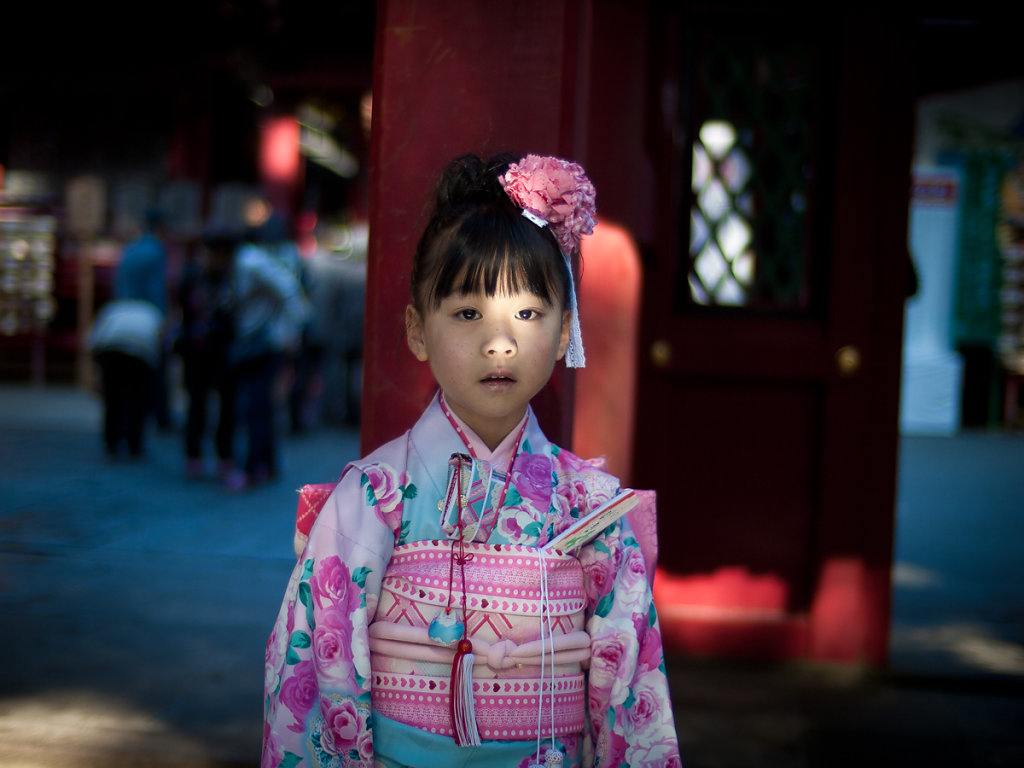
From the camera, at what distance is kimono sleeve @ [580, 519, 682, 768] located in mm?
1538

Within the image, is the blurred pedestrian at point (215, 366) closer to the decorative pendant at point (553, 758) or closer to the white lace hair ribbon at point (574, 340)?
the white lace hair ribbon at point (574, 340)

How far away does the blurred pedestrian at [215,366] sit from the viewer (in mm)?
5840

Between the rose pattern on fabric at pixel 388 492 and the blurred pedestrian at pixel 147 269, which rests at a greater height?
the blurred pedestrian at pixel 147 269

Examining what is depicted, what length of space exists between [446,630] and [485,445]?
313 millimetres

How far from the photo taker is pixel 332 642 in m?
1.46

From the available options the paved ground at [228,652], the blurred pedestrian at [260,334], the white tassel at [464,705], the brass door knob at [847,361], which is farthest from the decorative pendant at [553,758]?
the blurred pedestrian at [260,334]

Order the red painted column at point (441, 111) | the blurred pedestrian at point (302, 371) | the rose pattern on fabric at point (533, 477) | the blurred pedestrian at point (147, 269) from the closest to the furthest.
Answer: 1. the rose pattern on fabric at point (533, 477)
2. the red painted column at point (441, 111)
3. the blurred pedestrian at point (147, 269)
4. the blurred pedestrian at point (302, 371)

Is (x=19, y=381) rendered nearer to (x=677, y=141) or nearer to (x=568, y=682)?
(x=677, y=141)

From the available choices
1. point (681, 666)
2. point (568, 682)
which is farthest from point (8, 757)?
point (681, 666)

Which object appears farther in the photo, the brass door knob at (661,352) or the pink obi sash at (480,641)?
the brass door knob at (661,352)

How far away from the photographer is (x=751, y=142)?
3.36 m

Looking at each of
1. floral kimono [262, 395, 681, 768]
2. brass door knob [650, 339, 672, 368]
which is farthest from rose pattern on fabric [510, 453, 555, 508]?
brass door knob [650, 339, 672, 368]

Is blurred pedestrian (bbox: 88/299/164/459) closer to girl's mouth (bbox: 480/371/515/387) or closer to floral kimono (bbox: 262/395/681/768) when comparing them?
floral kimono (bbox: 262/395/681/768)

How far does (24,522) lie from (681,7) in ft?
12.7
